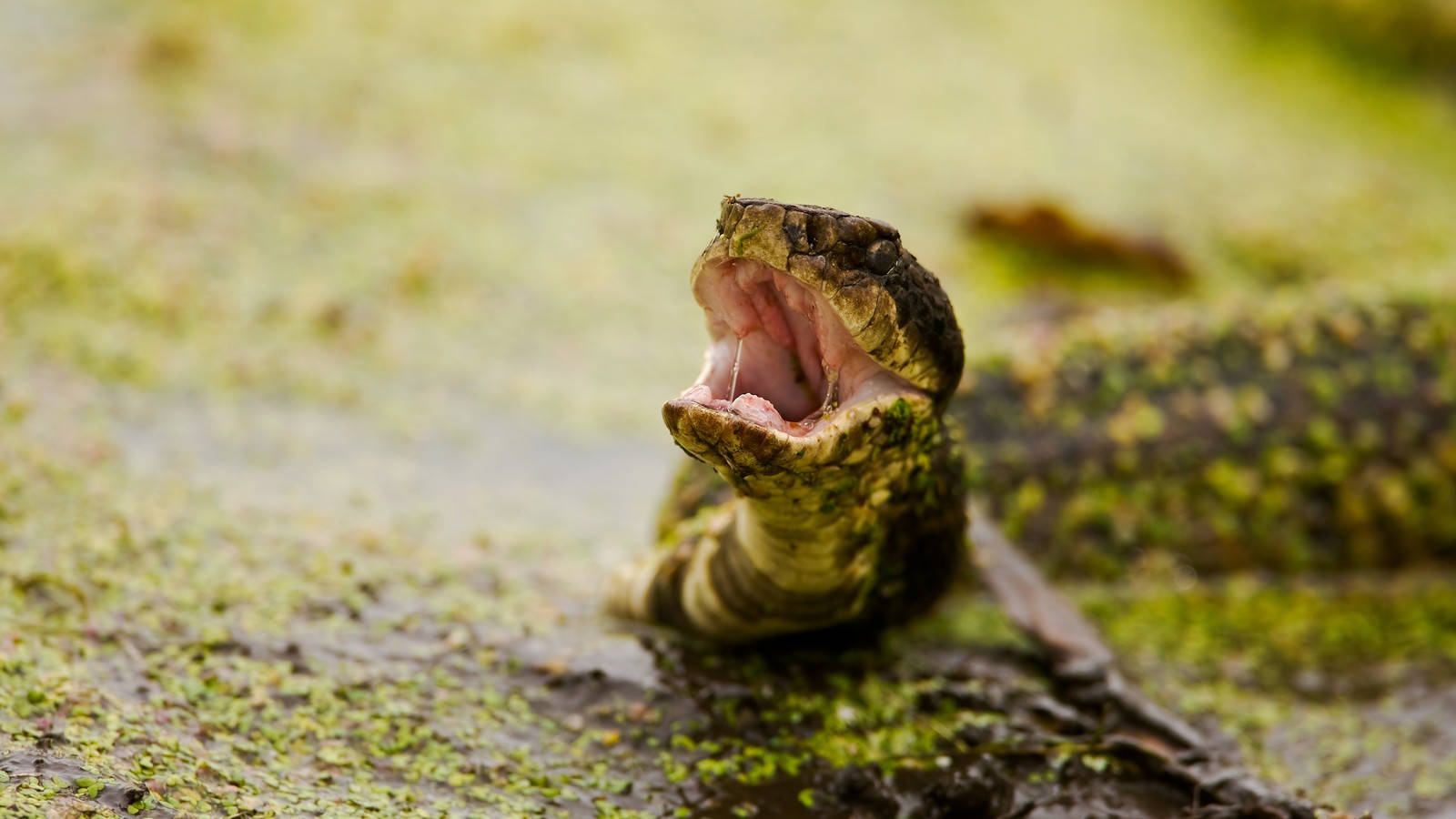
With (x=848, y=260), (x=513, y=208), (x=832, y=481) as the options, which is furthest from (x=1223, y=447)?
(x=513, y=208)

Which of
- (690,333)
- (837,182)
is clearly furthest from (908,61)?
(690,333)

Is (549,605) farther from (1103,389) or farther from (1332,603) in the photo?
(1332,603)

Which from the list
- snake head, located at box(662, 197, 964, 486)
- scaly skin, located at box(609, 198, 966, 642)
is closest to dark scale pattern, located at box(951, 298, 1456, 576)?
scaly skin, located at box(609, 198, 966, 642)

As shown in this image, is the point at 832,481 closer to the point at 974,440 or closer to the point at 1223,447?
the point at 974,440

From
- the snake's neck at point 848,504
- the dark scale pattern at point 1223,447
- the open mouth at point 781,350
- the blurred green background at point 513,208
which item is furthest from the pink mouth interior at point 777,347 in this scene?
the dark scale pattern at point 1223,447

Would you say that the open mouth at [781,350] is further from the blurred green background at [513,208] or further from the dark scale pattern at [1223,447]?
the dark scale pattern at [1223,447]
